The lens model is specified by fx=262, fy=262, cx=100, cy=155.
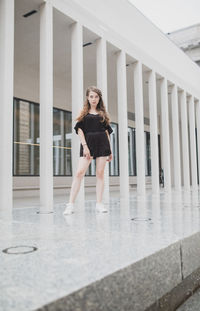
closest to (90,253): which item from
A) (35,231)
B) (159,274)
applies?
(159,274)

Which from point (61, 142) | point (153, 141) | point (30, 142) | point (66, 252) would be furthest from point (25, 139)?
point (66, 252)

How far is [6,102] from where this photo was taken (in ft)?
12.9

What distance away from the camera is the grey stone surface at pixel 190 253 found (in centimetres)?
172

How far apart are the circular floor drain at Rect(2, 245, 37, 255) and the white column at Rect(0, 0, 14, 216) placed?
226 centimetres

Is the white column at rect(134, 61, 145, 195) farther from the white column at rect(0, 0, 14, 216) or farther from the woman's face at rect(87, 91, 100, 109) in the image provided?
the white column at rect(0, 0, 14, 216)

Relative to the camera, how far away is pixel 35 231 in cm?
226

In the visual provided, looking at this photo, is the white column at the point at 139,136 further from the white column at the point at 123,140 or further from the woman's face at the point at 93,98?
the woman's face at the point at 93,98

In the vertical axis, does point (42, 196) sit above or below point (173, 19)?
below

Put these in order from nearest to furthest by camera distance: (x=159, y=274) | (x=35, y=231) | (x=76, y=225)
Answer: (x=159, y=274), (x=35, y=231), (x=76, y=225)

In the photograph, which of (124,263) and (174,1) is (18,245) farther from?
(174,1)

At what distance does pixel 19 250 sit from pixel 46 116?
3.14 metres

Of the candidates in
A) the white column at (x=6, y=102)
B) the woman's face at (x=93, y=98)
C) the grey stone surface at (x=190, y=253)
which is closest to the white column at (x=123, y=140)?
the woman's face at (x=93, y=98)

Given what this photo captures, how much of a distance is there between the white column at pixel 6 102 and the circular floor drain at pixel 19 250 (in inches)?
89.0

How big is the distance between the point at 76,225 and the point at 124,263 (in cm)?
129
